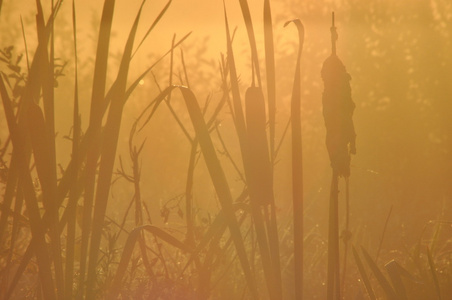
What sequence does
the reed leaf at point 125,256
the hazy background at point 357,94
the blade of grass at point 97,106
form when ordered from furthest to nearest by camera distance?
1. the hazy background at point 357,94
2. the reed leaf at point 125,256
3. the blade of grass at point 97,106

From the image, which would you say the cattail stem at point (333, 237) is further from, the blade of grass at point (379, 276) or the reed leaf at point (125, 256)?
the reed leaf at point (125, 256)

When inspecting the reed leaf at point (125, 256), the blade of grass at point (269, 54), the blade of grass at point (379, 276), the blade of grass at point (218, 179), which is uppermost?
the blade of grass at point (269, 54)

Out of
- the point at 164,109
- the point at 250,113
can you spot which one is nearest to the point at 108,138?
the point at 250,113

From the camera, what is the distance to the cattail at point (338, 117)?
1054 millimetres

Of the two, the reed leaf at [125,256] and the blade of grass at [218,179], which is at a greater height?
the blade of grass at [218,179]

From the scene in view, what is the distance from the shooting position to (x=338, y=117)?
1.06m

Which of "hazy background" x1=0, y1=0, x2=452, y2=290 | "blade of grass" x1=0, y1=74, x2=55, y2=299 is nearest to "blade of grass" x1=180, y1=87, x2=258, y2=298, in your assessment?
"blade of grass" x1=0, y1=74, x2=55, y2=299

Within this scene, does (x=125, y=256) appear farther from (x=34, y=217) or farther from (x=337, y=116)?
(x=337, y=116)

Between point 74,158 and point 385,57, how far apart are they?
774cm

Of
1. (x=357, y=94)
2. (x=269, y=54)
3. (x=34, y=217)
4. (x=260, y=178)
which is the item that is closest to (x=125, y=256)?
(x=34, y=217)

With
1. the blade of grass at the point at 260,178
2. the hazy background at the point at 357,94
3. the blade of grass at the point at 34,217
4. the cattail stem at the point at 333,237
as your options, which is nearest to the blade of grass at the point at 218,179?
the blade of grass at the point at 260,178

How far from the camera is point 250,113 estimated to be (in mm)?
1151

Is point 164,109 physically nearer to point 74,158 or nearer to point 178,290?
point 178,290

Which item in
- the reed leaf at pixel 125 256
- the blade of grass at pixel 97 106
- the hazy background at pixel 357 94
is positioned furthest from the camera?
the hazy background at pixel 357 94
